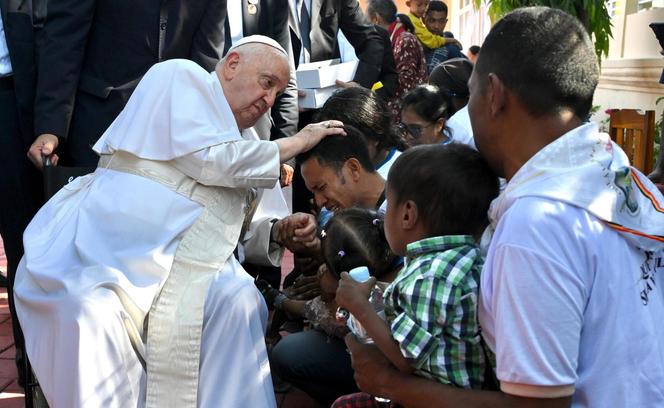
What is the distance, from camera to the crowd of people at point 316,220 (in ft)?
5.71

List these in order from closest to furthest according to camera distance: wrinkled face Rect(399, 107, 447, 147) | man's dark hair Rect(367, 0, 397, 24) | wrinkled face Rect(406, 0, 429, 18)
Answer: wrinkled face Rect(399, 107, 447, 147) → man's dark hair Rect(367, 0, 397, 24) → wrinkled face Rect(406, 0, 429, 18)

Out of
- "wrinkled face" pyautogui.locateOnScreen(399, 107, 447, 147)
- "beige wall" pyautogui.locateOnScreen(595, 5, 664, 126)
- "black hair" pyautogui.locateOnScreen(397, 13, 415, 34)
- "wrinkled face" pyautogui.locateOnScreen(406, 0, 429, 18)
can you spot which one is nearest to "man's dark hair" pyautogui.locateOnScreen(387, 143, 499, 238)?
"wrinkled face" pyautogui.locateOnScreen(399, 107, 447, 147)

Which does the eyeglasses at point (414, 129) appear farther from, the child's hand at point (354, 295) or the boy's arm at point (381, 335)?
the boy's arm at point (381, 335)

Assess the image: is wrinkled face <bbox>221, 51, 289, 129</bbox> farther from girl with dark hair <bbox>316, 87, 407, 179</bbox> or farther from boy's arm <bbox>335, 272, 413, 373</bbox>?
boy's arm <bbox>335, 272, 413, 373</bbox>

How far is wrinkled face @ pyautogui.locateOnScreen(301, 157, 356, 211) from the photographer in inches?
130

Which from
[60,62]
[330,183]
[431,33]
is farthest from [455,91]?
[431,33]

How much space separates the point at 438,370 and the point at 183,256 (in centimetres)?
141

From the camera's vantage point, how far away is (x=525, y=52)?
70.8 inches

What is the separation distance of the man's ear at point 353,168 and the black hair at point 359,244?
34cm

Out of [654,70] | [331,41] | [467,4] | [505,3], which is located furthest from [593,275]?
[467,4]

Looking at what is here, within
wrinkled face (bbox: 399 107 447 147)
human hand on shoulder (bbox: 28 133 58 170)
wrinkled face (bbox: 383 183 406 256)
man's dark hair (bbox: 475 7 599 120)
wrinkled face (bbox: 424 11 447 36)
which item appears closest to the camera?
man's dark hair (bbox: 475 7 599 120)

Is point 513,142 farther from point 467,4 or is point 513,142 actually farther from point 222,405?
point 467,4

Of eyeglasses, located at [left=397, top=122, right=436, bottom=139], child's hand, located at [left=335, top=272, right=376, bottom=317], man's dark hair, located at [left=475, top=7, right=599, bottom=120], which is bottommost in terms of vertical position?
eyeglasses, located at [left=397, top=122, right=436, bottom=139]

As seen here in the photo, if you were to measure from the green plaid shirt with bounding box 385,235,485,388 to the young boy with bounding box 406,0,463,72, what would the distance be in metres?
5.91
